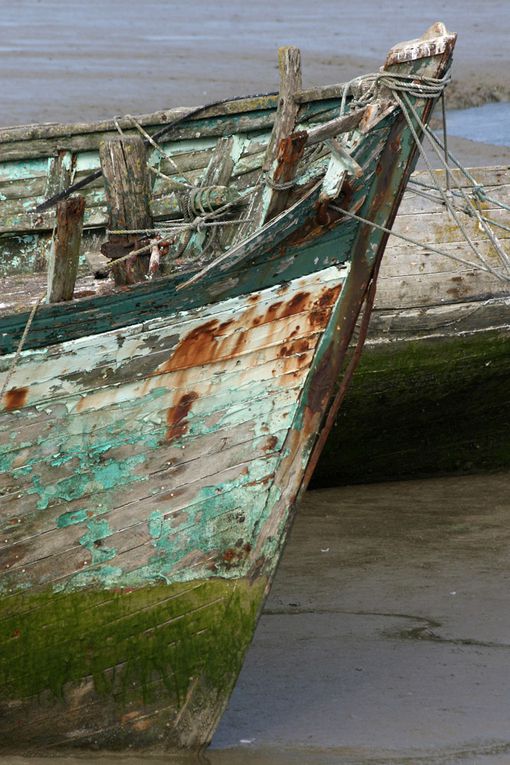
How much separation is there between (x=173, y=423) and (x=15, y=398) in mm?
466

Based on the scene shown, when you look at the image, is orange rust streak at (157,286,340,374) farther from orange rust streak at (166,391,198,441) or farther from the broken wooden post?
the broken wooden post

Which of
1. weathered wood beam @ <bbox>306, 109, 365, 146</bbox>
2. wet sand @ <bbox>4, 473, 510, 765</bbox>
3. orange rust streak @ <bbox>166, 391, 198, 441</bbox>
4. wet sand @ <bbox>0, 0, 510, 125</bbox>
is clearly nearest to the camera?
weathered wood beam @ <bbox>306, 109, 365, 146</bbox>

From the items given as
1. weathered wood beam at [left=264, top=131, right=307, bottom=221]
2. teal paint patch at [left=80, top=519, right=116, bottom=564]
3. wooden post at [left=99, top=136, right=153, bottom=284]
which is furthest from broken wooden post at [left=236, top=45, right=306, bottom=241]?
teal paint patch at [left=80, top=519, right=116, bottom=564]

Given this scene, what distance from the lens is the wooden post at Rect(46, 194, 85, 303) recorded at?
3340 millimetres

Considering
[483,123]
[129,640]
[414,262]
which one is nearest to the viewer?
[129,640]

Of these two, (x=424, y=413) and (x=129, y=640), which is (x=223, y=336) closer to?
(x=129, y=640)

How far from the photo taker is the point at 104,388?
137 inches

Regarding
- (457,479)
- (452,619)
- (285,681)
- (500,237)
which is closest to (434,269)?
(500,237)

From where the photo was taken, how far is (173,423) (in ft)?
11.6

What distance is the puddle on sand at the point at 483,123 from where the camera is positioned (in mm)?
13235

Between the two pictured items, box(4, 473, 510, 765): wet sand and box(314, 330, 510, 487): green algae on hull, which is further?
box(314, 330, 510, 487): green algae on hull

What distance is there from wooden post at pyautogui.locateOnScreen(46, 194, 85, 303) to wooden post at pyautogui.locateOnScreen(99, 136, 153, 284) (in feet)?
1.06

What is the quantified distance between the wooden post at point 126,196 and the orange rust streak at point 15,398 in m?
0.55

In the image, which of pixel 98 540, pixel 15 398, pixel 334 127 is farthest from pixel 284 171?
pixel 98 540
